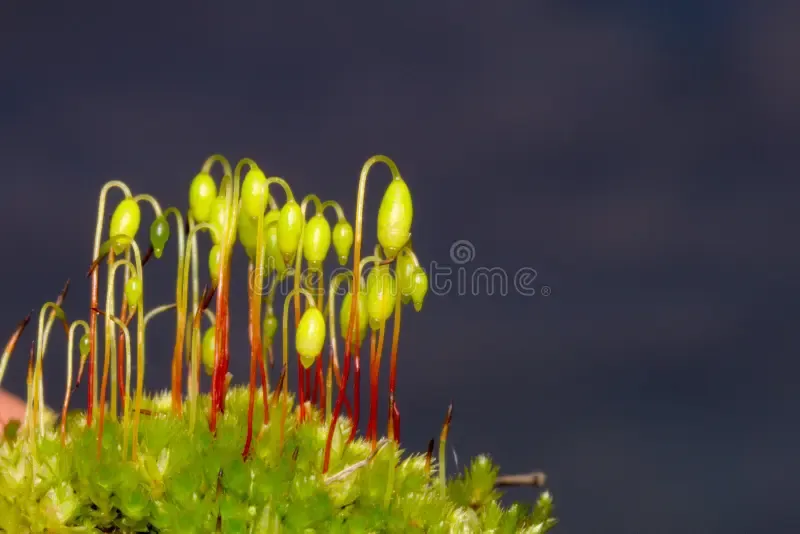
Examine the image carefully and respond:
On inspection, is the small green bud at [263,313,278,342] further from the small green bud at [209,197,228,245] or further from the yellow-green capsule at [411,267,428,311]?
the yellow-green capsule at [411,267,428,311]

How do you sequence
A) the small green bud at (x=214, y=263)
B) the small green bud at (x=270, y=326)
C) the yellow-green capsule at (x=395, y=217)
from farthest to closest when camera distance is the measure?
the small green bud at (x=270, y=326) < the small green bud at (x=214, y=263) < the yellow-green capsule at (x=395, y=217)

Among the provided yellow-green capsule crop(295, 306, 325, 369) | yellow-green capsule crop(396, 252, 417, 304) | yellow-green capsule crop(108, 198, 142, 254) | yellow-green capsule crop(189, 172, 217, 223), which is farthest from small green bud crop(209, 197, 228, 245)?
yellow-green capsule crop(396, 252, 417, 304)

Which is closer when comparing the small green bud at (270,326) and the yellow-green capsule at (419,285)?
the yellow-green capsule at (419,285)

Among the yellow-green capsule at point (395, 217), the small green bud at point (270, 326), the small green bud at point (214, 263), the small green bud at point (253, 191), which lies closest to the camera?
the yellow-green capsule at point (395, 217)

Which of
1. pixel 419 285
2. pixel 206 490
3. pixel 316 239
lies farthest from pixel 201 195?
pixel 206 490

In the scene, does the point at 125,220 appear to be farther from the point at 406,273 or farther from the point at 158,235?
the point at 406,273

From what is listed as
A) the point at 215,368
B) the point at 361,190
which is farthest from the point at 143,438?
the point at 361,190

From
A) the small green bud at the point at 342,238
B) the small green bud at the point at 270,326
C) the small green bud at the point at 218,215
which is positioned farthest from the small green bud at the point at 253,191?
the small green bud at the point at 270,326

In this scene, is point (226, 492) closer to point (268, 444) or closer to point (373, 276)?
point (268, 444)

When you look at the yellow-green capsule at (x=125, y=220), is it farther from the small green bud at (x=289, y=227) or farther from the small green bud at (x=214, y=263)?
the small green bud at (x=289, y=227)
